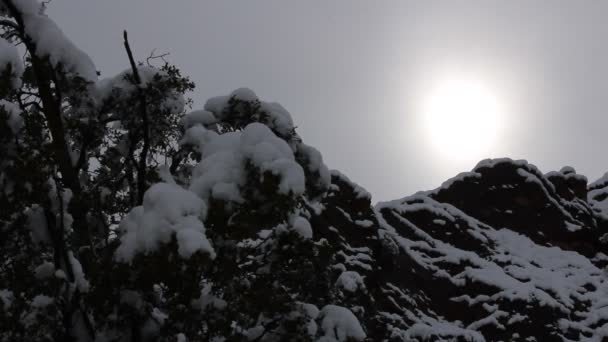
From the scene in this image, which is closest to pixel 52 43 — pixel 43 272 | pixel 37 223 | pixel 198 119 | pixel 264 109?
pixel 198 119

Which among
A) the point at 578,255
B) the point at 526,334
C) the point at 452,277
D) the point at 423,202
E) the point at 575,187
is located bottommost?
the point at 526,334

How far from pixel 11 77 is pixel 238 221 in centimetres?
321

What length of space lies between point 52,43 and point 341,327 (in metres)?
5.59

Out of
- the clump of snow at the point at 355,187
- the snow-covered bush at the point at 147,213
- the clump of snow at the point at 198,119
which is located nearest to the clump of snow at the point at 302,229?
the snow-covered bush at the point at 147,213

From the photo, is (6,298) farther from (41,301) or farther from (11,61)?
(11,61)

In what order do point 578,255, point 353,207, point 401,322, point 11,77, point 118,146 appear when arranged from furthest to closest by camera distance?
1. point 578,255
2. point 353,207
3. point 401,322
4. point 118,146
5. point 11,77

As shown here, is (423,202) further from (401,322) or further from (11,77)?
(11,77)

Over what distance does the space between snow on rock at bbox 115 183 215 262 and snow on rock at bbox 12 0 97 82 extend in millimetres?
2630

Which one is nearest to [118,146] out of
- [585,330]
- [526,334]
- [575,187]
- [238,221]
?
[238,221]

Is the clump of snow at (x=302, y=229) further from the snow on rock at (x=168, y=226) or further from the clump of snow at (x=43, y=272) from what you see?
the clump of snow at (x=43, y=272)

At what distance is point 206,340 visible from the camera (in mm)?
7543

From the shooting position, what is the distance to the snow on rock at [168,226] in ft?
19.9

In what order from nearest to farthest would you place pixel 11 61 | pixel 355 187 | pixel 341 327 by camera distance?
1. pixel 11 61
2. pixel 341 327
3. pixel 355 187

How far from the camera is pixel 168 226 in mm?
6406
